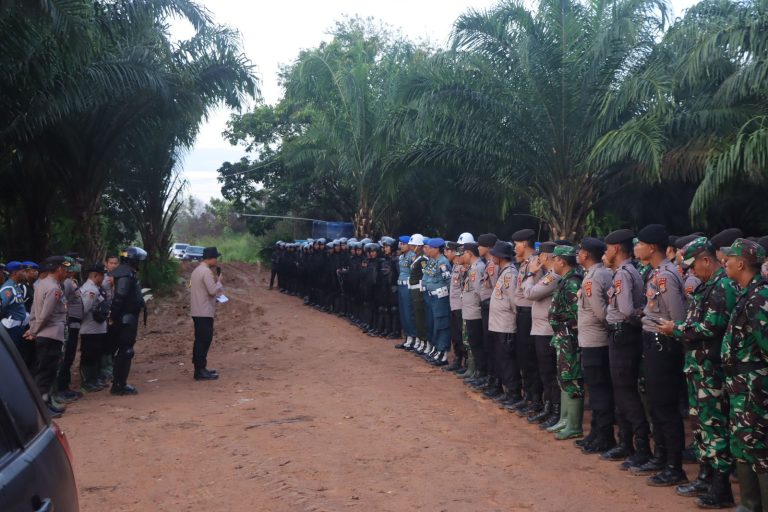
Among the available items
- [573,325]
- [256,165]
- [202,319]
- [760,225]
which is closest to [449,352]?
[202,319]

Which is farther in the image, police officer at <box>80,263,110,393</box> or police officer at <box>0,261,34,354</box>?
police officer at <box>80,263,110,393</box>

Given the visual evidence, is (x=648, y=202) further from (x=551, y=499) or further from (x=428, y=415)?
(x=551, y=499)

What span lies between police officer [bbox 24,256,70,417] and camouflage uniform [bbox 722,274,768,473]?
24.0 ft

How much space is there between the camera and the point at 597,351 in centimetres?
714

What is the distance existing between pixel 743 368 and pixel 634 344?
1.80m

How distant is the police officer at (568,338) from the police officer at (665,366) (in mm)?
1215

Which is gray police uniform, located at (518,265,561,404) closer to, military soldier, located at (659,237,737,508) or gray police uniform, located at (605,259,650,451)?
gray police uniform, located at (605,259,650,451)

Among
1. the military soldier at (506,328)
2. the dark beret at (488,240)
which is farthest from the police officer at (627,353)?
the dark beret at (488,240)

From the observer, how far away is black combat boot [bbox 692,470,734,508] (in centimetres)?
555

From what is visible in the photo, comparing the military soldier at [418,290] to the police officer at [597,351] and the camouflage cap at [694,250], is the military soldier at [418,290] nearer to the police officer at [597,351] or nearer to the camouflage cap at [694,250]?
the police officer at [597,351]

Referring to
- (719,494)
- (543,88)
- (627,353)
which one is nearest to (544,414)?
(627,353)

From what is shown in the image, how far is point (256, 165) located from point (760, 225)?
28660mm

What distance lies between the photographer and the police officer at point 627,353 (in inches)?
261

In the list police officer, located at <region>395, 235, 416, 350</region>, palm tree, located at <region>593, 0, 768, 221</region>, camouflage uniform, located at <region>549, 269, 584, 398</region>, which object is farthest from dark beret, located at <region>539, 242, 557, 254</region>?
police officer, located at <region>395, 235, 416, 350</region>
